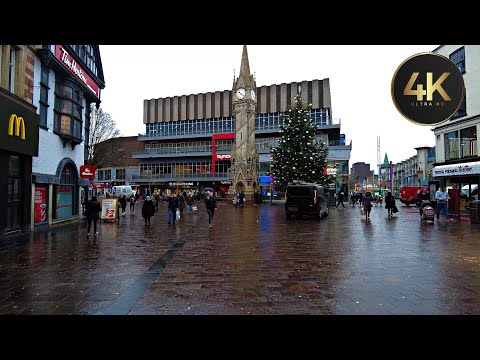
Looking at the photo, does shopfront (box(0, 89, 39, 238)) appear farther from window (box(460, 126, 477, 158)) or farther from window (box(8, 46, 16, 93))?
window (box(460, 126, 477, 158))

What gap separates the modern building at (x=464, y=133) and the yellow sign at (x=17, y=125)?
24.7 m

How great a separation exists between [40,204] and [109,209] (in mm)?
3789

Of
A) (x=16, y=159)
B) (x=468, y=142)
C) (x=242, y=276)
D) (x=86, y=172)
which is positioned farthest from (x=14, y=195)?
(x=468, y=142)

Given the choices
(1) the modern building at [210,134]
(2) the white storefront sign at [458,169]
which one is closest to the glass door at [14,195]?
(2) the white storefront sign at [458,169]

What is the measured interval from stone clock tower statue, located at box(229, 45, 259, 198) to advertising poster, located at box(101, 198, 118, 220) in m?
24.8

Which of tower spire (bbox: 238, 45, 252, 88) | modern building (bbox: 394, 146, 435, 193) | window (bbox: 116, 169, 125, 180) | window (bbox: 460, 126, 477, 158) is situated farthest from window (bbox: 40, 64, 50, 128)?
window (bbox: 116, 169, 125, 180)

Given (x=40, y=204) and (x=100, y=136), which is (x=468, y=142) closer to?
(x=40, y=204)

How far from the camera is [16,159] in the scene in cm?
1310

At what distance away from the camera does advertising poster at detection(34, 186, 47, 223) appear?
14.9 meters

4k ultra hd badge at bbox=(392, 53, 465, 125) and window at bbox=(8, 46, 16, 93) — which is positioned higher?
window at bbox=(8, 46, 16, 93)

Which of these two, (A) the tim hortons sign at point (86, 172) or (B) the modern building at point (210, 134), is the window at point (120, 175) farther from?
(A) the tim hortons sign at point (86, 172)

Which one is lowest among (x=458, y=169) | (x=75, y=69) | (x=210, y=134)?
(x=458, y=169)

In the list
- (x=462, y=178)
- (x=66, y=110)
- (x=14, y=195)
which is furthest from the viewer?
(x=462, y=178)
